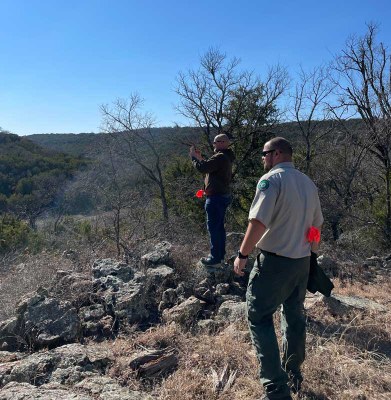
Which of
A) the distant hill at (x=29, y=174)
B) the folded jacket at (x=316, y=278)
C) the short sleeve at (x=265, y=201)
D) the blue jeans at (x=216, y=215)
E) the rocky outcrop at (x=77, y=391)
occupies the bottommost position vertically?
the rocky outcrop at (x=77, y=391)

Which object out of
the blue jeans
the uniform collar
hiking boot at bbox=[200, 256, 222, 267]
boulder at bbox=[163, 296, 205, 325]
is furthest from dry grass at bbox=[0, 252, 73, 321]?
the uniform collar

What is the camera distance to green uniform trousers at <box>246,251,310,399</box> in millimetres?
2715

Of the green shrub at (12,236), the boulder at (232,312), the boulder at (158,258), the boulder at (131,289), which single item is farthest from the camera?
the green shrub at (12,236)

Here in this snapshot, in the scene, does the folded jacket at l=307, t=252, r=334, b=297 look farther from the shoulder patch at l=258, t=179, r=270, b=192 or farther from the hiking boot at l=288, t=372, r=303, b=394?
the shoulder patch at l=258, t=179, r=270, b=192

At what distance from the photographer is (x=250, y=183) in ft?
54.6

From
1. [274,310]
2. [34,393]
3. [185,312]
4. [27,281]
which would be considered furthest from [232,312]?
[27,281]

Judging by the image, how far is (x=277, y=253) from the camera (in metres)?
2.81

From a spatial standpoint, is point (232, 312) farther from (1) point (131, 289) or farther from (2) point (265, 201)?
(2) point (265, 201)

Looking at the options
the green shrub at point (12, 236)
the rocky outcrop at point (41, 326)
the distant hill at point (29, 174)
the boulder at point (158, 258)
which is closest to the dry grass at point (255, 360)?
the rocky outcrop at point (41, 326)

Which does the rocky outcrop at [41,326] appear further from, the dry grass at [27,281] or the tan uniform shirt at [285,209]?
the tan uniform shirt at [285,209]

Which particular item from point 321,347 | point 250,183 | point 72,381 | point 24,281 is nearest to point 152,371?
point 72,381

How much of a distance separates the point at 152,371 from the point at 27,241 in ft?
34.0

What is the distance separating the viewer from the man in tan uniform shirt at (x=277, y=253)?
2.71 metres

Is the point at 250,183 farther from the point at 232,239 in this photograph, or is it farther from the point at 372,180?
the point at 232,239
